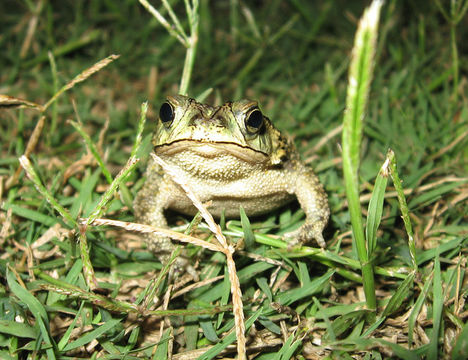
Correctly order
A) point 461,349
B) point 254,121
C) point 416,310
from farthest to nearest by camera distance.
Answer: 1. point 254,121
2. point 416,310
3. point 461,349

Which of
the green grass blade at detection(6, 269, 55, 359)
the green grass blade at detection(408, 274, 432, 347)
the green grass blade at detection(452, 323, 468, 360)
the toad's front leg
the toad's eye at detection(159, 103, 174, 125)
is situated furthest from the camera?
the toad's front leg

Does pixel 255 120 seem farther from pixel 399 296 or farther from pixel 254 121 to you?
pixel 399 296

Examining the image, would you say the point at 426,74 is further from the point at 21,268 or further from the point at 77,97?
the point at 21,268

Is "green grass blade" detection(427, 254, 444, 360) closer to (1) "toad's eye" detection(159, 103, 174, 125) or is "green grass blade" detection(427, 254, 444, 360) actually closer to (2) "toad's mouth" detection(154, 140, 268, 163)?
(2) "toad's mouth" detection(154, 140, 268, 163)

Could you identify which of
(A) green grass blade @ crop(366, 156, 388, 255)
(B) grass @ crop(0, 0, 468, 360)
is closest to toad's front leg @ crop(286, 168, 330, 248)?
(B) grass @ crop(0, 0, 468, 360)

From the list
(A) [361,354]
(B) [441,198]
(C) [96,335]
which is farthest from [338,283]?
(C) [96,335]

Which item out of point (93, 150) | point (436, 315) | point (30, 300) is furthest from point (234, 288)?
point (93, 150)

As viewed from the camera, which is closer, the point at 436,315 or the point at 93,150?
the point at 436,315
